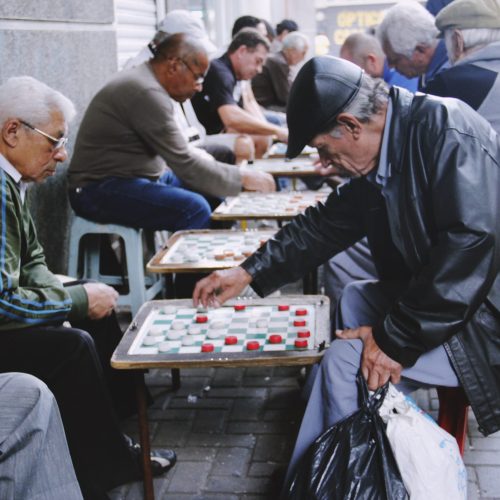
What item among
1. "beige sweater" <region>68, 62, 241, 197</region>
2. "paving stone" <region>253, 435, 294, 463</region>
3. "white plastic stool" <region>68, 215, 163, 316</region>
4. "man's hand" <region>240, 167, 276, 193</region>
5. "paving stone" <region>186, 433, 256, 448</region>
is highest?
"beige sweater" <region>68, 62, 241, 197</region>

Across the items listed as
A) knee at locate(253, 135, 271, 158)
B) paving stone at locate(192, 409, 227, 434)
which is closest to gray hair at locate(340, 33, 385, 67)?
knee at locate(253, 135, 271, 158)

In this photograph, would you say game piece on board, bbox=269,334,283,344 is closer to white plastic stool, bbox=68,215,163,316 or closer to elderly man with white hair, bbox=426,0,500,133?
elderly man with white hair, bbox=426,0,500,133

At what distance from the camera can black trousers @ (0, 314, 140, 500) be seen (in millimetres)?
2756

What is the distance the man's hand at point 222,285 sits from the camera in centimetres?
293

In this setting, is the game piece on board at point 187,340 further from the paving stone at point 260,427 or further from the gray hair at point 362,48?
the gray hair at point 362,48

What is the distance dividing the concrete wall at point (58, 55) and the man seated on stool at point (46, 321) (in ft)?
4.31

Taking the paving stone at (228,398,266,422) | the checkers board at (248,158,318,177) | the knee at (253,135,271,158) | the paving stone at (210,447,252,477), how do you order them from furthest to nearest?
1. the knee at (253,135,271,158)
2. the checkers board at (248,158,318,177)
3. the paving stone at (228,398,266,422)
4. the paving stone at (210,447,252,477)

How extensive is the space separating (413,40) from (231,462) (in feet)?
10.2

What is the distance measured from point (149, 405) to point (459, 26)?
2369mm

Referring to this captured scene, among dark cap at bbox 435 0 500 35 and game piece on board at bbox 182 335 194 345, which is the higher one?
dark cap at bbox 435 0 500 35

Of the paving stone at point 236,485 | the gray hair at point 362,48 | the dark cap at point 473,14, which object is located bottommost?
the paving stone at point 236,485

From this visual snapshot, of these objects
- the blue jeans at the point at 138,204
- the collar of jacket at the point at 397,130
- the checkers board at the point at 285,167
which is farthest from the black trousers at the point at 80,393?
the checkers board at the point at 285,167

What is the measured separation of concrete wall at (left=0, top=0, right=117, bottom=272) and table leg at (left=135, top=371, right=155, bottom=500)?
208 cm

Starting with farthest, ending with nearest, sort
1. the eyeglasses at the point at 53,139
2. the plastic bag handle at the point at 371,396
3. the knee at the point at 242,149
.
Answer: the knee at the point at 242,149, the eyeglasses at the point at 53,139, the plastic bag handle at the point at 371,396
